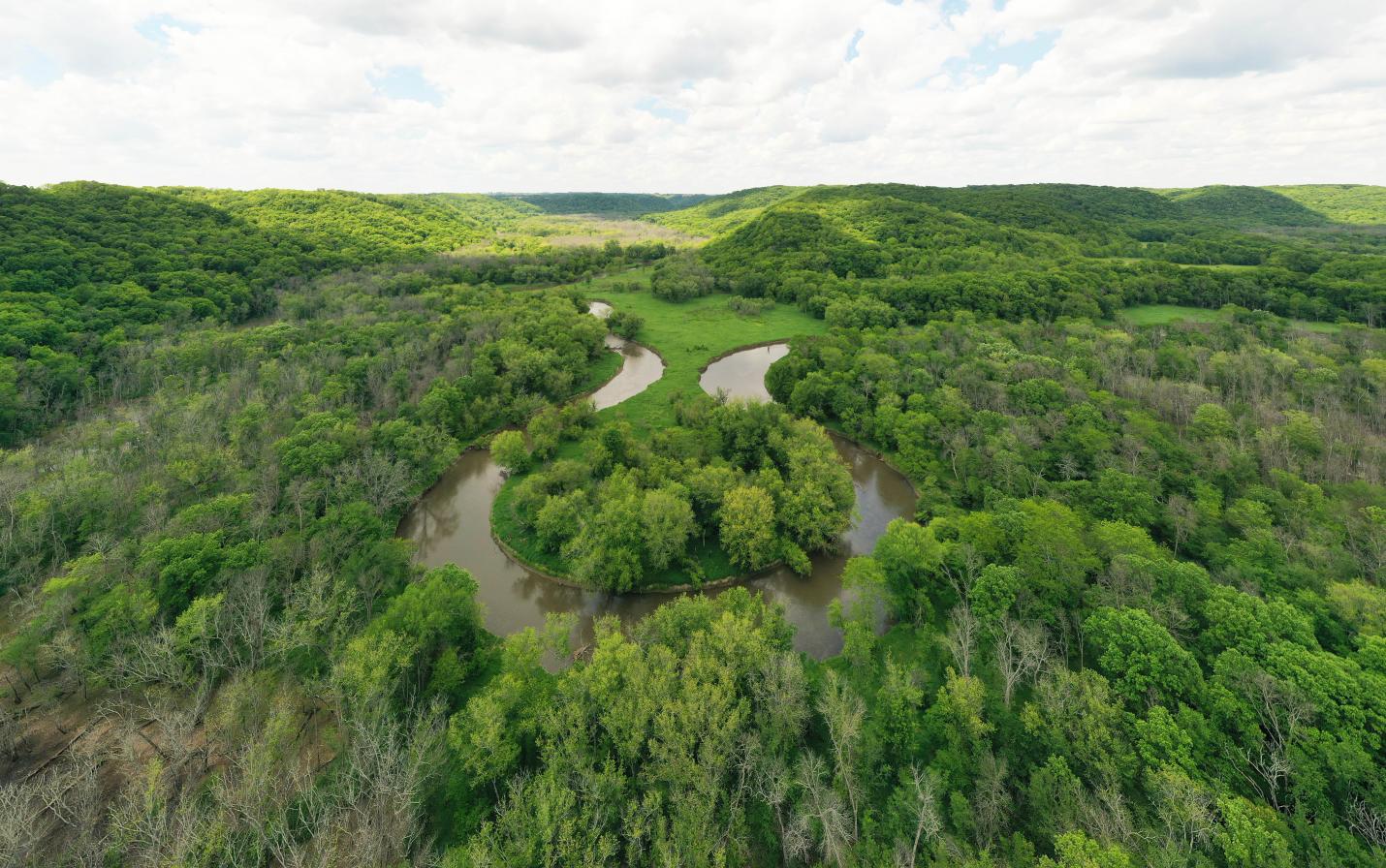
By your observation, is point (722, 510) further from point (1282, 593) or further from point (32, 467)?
point (32, 467)

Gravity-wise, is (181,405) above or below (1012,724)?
above

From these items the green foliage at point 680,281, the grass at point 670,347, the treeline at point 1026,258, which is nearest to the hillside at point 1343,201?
the treeline at point 1026,258

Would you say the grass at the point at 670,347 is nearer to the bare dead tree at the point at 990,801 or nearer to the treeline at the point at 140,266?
the bare dead tree at the point at 990,801

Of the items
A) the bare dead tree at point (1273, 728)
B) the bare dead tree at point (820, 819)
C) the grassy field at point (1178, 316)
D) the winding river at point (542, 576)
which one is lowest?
the winding river at point (542, 576)

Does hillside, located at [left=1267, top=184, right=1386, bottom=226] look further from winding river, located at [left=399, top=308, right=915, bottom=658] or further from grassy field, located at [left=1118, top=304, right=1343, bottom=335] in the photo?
winding river, located at [left=399, top=308, right=915, bottom=658]

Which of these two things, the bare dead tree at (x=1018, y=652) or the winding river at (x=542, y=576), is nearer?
the bare dead tree at (x=1018, y=652)

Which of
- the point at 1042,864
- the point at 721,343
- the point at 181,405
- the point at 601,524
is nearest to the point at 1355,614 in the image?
the point at 1042,864

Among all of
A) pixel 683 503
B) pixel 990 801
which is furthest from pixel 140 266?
pixel 990 801
